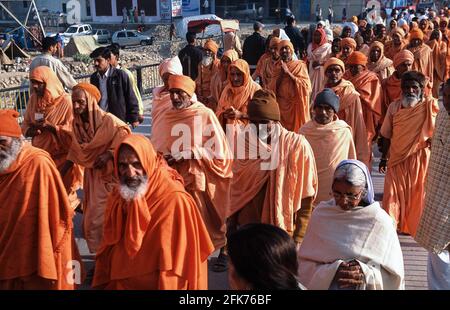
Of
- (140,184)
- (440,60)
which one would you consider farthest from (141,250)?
(440,60)

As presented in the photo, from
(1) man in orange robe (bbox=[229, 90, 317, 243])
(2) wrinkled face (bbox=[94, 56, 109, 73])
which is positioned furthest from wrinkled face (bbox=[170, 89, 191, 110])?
(2) wrinkled face (bbox=[94, 56, 109, 73])

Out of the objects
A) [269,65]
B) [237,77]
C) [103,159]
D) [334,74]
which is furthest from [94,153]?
[269,65]

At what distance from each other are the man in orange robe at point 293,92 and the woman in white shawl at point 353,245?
15.1 ft

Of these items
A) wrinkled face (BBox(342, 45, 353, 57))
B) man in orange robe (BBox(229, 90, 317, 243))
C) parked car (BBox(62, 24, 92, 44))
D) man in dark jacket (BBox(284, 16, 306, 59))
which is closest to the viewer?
man in orange robe (BBox(229, 90, 317, 243))

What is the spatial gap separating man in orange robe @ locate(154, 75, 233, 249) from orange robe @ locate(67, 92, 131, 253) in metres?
0.45

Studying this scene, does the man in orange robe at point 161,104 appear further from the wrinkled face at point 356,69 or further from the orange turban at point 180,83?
the wrinkled face at point 356,69

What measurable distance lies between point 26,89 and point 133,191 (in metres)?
7.87

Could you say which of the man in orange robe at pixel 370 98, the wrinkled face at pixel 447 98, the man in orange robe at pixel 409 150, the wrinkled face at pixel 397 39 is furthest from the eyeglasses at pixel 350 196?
the wrinkled face at pixel 397 39

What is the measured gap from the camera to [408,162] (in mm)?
5883

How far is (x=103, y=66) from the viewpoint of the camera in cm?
→ 760

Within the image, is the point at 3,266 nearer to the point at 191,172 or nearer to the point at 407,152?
the point at 191,172

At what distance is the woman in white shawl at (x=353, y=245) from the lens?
3262 millimetres

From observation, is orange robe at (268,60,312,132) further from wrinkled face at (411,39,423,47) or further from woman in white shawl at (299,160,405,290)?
woman in white shawl at (299,160,405,290)

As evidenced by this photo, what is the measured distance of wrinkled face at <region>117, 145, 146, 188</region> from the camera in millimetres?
3428
